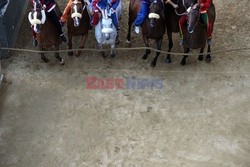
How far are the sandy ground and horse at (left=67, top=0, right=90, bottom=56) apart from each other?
787 millimetres

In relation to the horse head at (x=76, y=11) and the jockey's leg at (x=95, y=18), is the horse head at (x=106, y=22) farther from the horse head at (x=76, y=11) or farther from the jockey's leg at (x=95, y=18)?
the horse head at (x=76, y=11)

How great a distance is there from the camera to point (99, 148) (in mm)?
6859

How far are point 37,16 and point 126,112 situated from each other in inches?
98.1

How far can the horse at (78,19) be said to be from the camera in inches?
286

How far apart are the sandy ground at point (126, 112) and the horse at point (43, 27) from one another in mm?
812

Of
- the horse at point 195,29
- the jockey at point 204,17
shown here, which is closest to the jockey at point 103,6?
the jockey at point 204,17

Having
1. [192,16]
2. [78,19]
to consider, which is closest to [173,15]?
[192,16]

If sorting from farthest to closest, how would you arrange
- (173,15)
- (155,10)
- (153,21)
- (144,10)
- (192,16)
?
(173,15), (144,10), (153,21), (155,10), (192,16)

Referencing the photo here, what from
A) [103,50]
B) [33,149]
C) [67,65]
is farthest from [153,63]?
[33,149]

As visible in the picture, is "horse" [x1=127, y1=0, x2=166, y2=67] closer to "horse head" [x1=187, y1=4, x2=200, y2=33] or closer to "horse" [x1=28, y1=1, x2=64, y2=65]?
"horse head" [x1=187, y1=4, x2=200, y2=33]

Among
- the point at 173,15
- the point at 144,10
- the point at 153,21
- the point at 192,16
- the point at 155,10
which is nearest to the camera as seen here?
the point at 192,16

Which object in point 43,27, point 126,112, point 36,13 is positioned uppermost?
point 36,13

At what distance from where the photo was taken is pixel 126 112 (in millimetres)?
7453

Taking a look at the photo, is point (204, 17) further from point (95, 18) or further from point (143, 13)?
point (95, 18)
